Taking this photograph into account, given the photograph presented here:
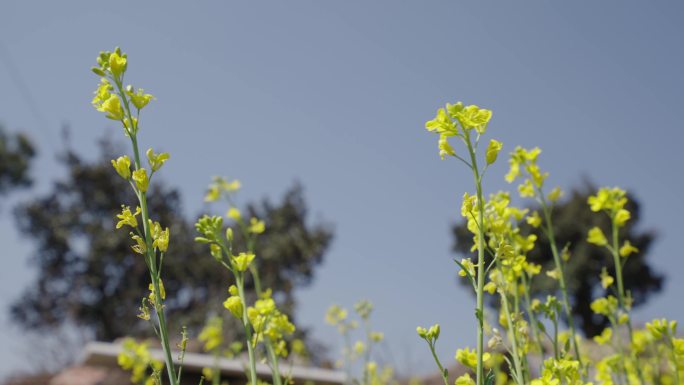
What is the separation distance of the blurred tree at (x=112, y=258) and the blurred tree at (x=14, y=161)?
1.02 metres

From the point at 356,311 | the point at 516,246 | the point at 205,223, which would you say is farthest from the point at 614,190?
the point at 205,223

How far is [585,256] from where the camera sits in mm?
18250

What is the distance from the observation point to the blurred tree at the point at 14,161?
18188 mm

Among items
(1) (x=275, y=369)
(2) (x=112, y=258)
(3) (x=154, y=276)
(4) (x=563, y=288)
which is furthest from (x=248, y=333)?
(2) (x=112, y=258)

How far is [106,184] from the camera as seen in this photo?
1862 centimetres

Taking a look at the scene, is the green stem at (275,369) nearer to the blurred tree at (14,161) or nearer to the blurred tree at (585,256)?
the blurred tree at (585,256)

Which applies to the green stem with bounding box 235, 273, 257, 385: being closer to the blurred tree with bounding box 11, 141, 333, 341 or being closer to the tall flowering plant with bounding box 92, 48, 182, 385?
the tall flowering plant with bounding box 92, 48, 182, 385

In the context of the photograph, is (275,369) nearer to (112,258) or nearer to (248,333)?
(248,333)

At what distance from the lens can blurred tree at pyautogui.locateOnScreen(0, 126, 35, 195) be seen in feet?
59.7

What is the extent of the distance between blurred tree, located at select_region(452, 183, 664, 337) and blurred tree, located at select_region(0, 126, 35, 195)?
46.3 ft

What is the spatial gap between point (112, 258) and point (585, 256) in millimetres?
14473

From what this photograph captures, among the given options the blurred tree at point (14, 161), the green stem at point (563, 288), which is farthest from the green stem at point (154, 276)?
the blurred tree at point (14, 161)

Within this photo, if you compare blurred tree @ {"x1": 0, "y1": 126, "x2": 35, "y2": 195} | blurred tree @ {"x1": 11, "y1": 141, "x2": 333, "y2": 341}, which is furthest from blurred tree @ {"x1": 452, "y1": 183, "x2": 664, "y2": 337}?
blurred tree @ {"x1": 0, "y1": 126, "x2": 35, "y2": 195}

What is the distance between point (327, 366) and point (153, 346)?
2516 mm
